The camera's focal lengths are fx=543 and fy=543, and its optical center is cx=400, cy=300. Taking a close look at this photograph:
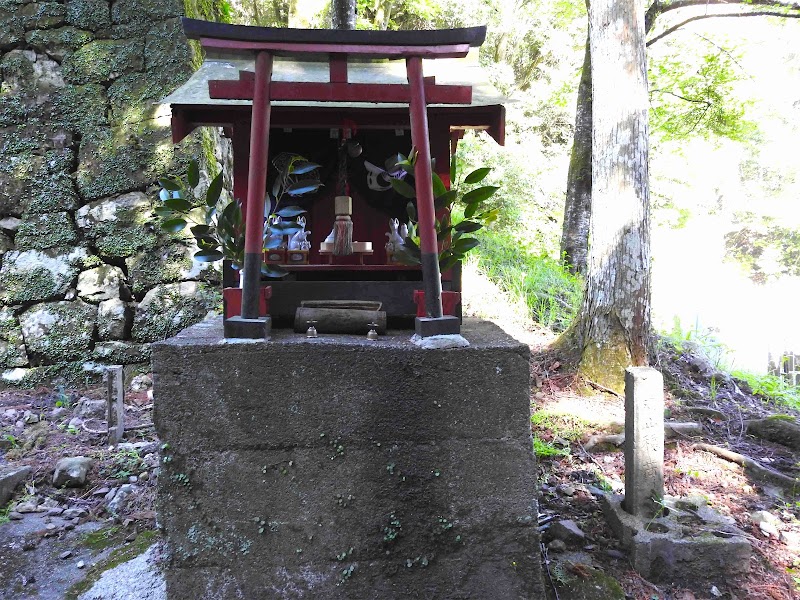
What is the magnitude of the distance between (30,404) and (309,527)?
415 centimetres

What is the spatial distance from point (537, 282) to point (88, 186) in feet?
18.4

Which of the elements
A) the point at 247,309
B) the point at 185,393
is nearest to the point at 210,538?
the point at 185,393

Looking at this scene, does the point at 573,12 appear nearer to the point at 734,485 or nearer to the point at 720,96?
the point at 720,96

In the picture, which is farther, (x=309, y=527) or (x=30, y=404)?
(x=30, y=404)

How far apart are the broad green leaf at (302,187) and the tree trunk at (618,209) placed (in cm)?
299

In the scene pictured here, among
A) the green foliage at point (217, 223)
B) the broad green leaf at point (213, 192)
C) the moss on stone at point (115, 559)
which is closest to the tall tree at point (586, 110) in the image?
the green foliage at point (217, 223)

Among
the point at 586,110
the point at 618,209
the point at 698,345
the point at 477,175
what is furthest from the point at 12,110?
the point at 698,345

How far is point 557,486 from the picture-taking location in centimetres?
352

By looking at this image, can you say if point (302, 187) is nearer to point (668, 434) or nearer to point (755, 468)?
point (668, 434)

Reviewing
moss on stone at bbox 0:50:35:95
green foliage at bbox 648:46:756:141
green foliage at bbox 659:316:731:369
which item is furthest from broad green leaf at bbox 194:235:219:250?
green foliage at bbox 648:46:756:141

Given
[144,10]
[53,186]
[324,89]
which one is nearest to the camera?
[324,89]

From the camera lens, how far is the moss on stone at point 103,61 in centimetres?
566

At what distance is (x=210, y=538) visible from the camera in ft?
7.00

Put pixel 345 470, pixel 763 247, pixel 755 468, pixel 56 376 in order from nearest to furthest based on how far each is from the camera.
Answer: pixel 345 470 < pixel 755 468 < pixel 56 376 < pixel 763 247
